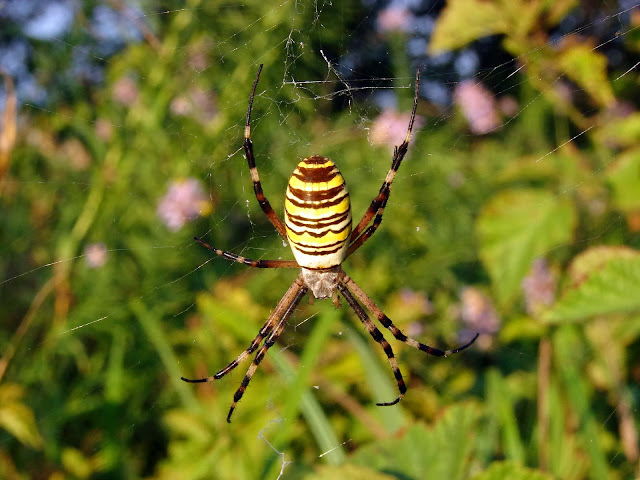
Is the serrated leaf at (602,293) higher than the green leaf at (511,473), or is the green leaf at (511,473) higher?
the serrated leaf at (602,293)

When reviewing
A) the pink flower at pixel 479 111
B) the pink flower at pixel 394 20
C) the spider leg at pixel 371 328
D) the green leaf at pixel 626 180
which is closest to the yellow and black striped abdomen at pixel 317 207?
the spider leg at pixel 371 328

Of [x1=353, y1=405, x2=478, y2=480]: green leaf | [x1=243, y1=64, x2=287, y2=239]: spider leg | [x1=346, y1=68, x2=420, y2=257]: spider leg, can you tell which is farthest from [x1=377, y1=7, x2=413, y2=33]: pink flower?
[x1=353, y1=405, x2=478, y2=480]: green leaf

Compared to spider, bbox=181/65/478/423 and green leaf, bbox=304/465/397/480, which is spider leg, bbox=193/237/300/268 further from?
green leaf, bbox=304/465/397/480

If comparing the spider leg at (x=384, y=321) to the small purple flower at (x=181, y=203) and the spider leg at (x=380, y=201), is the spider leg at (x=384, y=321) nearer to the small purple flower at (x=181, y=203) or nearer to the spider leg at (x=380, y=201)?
the spider leg at (x=380, y=201)

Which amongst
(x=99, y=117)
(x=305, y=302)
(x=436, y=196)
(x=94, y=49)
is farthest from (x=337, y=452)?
(x=94, y=49)

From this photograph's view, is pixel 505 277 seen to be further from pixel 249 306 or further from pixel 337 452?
pixel 249 306

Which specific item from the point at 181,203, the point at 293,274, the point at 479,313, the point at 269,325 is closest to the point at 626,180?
the point at 479,313
